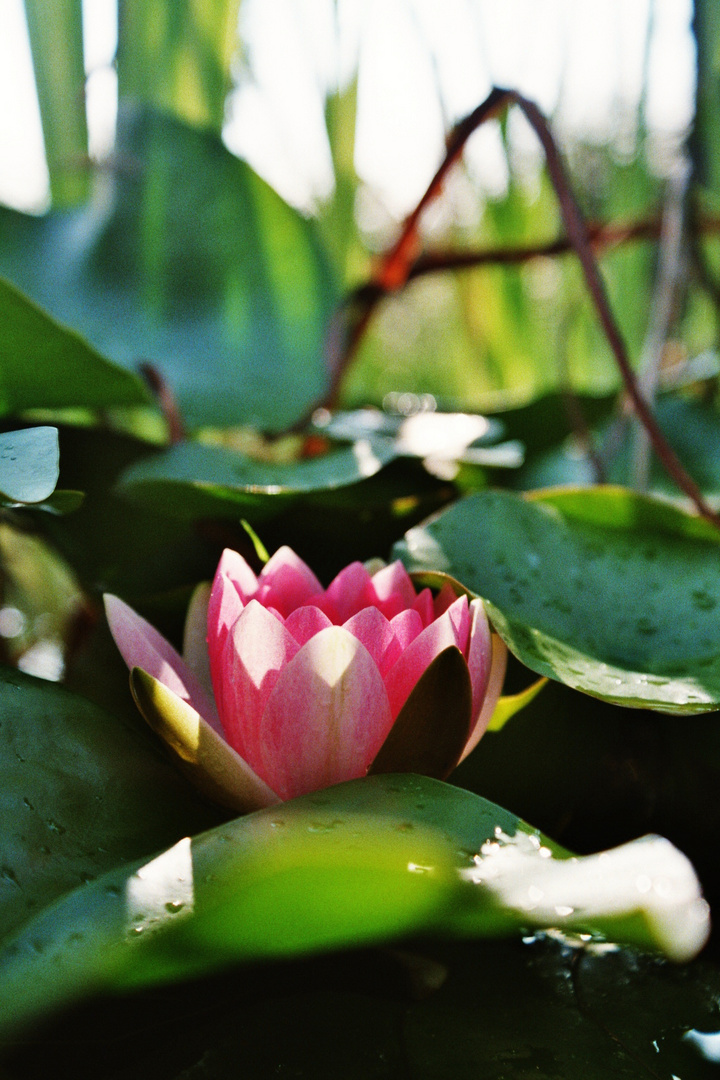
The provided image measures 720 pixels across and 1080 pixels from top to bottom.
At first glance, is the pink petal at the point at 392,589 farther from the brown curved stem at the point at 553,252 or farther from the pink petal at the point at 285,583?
the brown curved stem at the point at 553,252

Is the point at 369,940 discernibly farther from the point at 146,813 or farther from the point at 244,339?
the point at 244,339

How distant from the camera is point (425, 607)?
1.00 feet

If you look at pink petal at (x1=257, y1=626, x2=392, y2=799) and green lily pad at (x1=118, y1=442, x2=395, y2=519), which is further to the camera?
green lily pad at (x1=118, y1=442, x2=395, y2=519)

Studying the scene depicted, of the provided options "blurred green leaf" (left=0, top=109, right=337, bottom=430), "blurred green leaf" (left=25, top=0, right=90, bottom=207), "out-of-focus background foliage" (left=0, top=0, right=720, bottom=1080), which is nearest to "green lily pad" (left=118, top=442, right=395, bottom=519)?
"out-of-focus background foliage" (left=0, top=0, right=720, bottom=1080)

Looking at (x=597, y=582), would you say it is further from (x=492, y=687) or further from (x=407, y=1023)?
(x=407, y=1023)

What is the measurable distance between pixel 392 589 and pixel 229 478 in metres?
0.17

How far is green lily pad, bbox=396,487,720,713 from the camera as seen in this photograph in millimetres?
309

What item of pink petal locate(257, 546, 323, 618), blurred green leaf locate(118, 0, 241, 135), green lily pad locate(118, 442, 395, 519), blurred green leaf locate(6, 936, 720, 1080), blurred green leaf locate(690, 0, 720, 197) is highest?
blurred green leaf locate(118, 0, 241, 135)

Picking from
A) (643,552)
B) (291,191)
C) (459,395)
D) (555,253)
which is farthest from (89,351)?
(459,395)

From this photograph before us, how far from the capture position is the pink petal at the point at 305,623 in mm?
274

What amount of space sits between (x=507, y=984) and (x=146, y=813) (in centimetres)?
14

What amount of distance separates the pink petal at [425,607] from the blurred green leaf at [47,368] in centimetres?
25

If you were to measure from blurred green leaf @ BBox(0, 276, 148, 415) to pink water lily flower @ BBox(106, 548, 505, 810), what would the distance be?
0.19 m

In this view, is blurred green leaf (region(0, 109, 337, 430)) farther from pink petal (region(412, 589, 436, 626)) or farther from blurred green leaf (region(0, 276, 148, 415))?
pink petal (region(412, 589, 436, 626))
